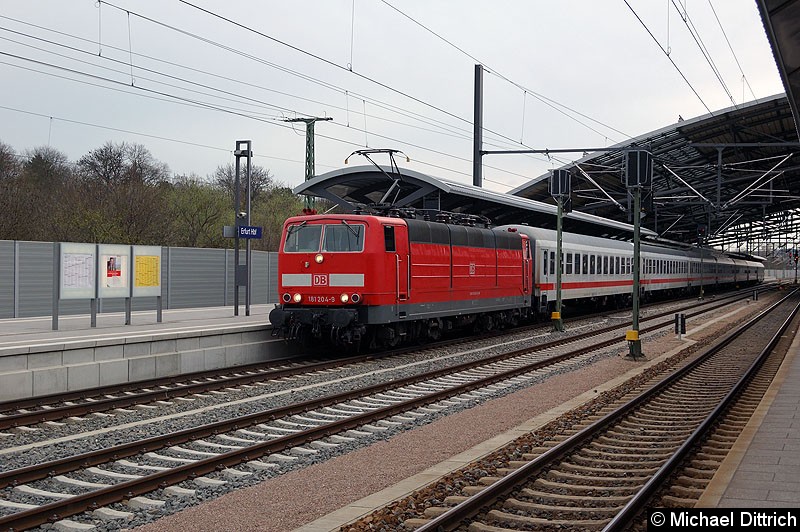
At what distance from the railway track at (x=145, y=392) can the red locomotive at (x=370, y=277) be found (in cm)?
97

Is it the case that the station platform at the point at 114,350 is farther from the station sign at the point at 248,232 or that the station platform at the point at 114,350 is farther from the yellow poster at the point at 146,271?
the station sign at the point at 248,232

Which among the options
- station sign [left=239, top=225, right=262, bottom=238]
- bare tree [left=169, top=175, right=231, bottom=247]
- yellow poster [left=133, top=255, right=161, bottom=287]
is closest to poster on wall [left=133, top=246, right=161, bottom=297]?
yellow poster [left=133, top=255, right=161, bottom=287]

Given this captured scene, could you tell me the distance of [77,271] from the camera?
58.5ft

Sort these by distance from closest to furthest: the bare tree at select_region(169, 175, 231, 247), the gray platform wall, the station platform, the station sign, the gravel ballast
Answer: the gravel ballast
the station platform
the gray platform wall
the station sign
the bare tree at select_region(169, 175, 231, 247)

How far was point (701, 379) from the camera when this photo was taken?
16.3m

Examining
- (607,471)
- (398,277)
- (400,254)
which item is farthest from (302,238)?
(607,471)

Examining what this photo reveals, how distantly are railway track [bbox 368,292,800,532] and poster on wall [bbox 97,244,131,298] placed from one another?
37.8 ft

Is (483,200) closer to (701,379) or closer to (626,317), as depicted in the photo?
(626,317)

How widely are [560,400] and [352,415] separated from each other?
3.54m

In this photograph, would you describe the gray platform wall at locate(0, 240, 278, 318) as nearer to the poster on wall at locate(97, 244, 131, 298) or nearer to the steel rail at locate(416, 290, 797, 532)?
the poster on wall at locate(97, 244, 131, 298)

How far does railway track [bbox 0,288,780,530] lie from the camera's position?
760 centimetres

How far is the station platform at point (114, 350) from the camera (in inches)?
531

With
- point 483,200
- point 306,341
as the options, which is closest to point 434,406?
point 306,341

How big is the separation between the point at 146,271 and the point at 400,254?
616 cm
